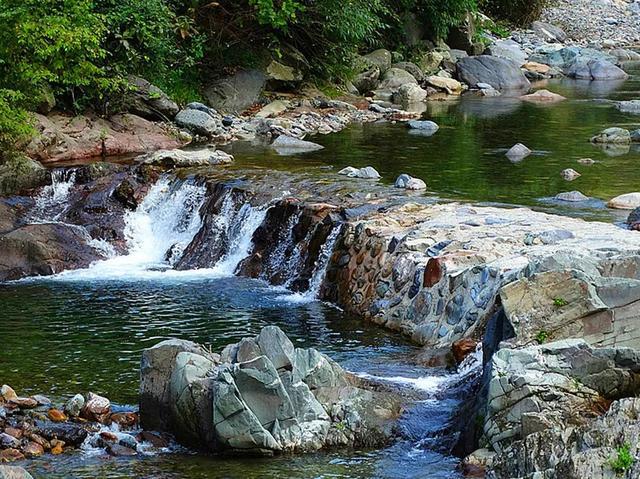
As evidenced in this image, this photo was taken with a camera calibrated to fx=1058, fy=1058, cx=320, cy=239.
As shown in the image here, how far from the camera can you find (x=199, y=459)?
29.1ft

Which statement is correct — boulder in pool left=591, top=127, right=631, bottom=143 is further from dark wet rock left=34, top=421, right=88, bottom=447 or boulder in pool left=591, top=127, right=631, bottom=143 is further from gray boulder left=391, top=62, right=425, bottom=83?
dark wet rock left=34, top=421, right=88, bottom=447

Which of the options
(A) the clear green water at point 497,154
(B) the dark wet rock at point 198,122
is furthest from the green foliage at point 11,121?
(B) the dark wet rock at point 198,122

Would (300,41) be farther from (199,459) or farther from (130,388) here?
(199,459)

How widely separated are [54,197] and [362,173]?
5.25 meters

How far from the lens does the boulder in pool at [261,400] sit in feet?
29.2

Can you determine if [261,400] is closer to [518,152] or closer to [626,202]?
[626,202]

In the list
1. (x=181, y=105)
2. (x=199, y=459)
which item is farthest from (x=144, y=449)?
(x=181, y=105)

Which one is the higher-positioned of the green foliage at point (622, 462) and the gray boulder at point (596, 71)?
the gray boulder at point (596, 71)

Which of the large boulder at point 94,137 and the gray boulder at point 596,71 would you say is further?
the gray boulder at point 596,71

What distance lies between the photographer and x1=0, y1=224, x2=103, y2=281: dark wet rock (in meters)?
15.7

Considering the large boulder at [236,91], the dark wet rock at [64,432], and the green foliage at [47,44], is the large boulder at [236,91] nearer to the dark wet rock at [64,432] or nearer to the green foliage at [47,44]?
the green foliage at [47,44]

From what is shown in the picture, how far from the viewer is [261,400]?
8961 millimetres

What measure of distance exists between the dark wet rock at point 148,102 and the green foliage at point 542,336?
14.5m

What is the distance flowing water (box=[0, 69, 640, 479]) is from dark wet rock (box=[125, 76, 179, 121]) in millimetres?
2152
